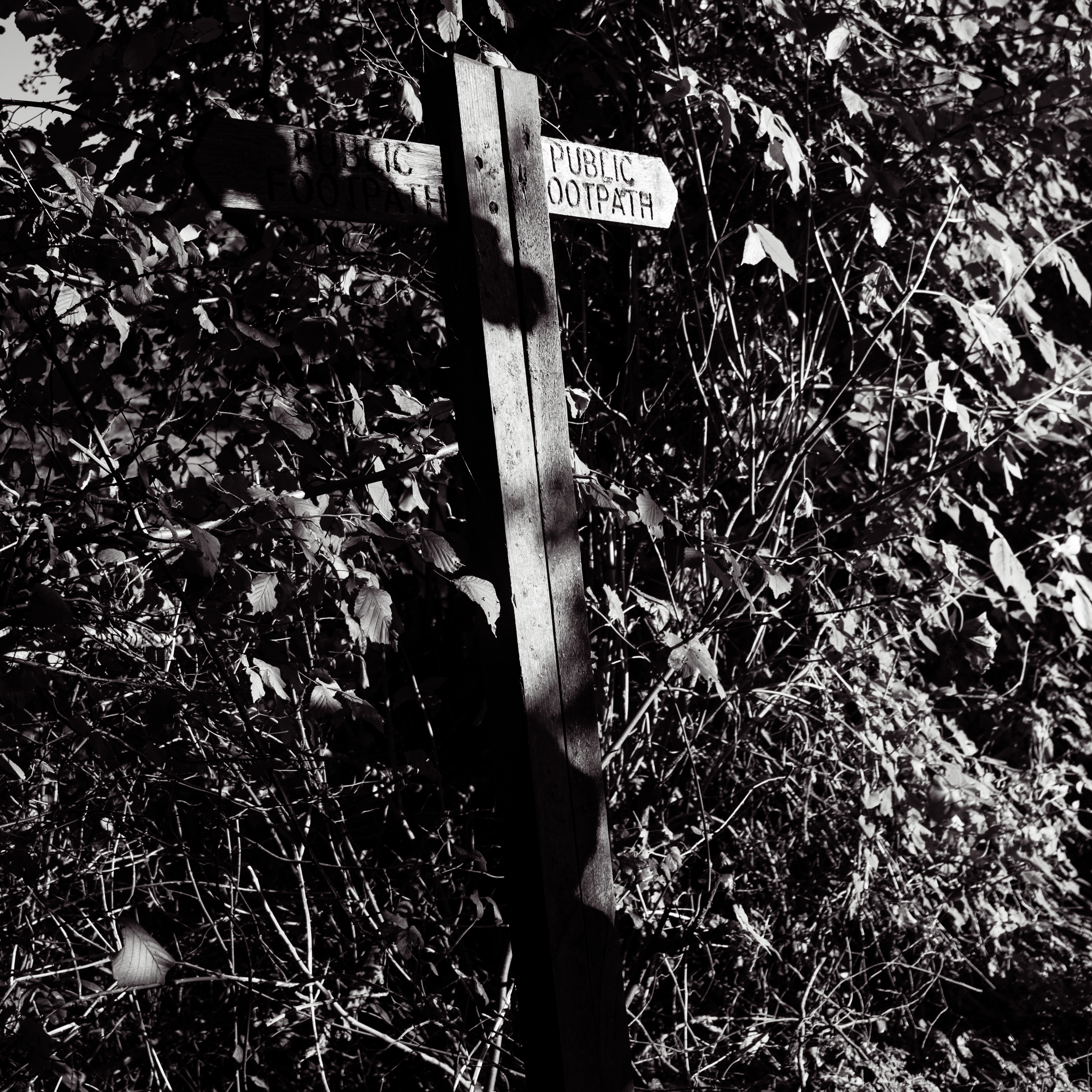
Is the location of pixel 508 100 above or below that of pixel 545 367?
above

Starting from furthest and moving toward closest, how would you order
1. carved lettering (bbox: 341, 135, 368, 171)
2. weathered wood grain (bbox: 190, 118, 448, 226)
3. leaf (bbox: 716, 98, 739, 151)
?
leaf (bbox: 716, 98, 739, 151), carved lettering (bbox: 341, 135, 368, 171), weathered wood grain (bbox: 190, 118, 448, 226)

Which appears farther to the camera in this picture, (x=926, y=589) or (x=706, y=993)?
(x=926, y=589)

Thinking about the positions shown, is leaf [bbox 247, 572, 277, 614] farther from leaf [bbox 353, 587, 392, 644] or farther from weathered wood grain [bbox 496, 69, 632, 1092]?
weathered wood grain [bbox 496, 69, 632, 1092]

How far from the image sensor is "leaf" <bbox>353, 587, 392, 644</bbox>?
184 centimetres

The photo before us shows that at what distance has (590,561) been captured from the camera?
125 inches

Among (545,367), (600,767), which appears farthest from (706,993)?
(545,367)

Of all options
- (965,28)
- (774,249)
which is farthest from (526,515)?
(965,28)

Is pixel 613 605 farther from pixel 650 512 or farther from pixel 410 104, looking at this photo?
pixel 410 104

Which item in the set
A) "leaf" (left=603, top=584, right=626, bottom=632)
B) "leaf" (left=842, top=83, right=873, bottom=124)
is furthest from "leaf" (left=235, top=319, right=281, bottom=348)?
"leaf" (left=842, top=83, right=873, bottom=124)

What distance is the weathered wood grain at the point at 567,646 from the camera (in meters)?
1.86

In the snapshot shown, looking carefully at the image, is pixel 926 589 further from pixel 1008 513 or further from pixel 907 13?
pixel 907 13

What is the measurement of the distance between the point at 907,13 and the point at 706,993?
3.05 metres

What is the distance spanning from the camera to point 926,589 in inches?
134

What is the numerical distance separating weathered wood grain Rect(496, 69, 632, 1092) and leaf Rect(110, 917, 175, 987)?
684 mm
